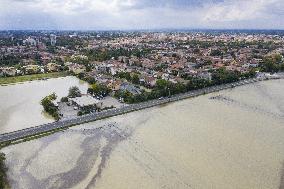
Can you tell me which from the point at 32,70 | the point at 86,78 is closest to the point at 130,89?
the point at 86,78

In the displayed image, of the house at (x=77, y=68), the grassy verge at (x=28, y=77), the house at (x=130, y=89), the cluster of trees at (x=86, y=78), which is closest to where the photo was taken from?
the house at (x=130, y=89)

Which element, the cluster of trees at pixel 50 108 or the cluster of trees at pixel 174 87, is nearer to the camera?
the cluster of trees at pixel 50 108

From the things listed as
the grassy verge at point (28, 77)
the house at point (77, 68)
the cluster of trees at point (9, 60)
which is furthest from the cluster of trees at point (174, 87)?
the cluster of trees at point (9, 60)

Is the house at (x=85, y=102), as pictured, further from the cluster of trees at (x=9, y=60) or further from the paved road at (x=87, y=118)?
the cluster of trees at (x=9, y=60)

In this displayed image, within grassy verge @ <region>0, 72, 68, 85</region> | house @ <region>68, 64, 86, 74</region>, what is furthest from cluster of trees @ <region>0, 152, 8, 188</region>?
house @ <region>68, 64, 86, 74</region>

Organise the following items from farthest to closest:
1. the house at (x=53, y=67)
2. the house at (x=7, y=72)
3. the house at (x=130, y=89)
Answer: the house at (x=53, y=67) < the house at (x=7, y=72) < the house at (x=130, y=89)

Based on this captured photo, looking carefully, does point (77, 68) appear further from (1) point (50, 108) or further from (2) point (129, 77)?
(1) point (50, 108)

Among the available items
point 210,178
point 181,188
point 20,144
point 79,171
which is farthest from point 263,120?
point 20,144
